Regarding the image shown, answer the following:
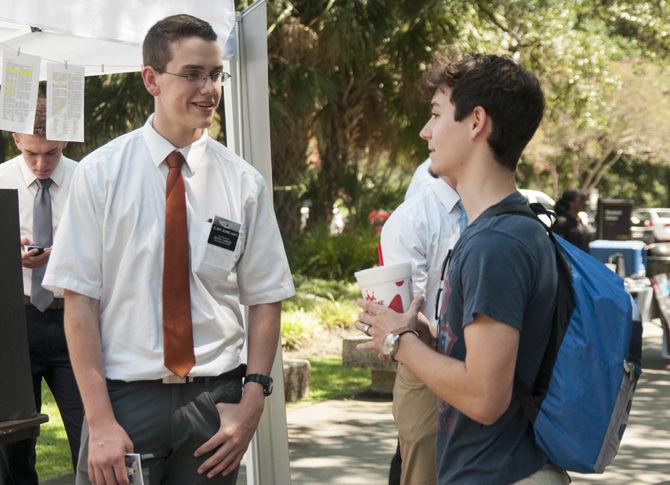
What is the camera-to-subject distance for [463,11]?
1809 cm

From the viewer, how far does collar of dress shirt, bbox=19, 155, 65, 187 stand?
480 centimetres

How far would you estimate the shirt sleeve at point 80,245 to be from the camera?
2938 millimetres

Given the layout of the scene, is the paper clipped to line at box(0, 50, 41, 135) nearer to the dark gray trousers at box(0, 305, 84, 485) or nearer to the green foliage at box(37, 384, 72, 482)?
the dark gray trousers at box(0, 305, 84, 485)

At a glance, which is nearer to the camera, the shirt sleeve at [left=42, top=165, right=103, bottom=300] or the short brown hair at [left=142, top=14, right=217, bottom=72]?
the shirt sleeve at [left=42, top=165, right=103, bottom=300]

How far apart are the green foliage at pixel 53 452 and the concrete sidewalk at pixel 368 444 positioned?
31 cm

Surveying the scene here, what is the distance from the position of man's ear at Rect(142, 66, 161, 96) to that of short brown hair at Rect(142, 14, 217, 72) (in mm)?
15

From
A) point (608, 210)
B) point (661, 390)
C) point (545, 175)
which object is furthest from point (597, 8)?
point (545, 175)

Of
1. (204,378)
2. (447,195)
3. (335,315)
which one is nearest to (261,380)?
(204,378)

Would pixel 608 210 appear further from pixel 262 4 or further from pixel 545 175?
pixel 545 175

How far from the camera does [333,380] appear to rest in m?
10.7

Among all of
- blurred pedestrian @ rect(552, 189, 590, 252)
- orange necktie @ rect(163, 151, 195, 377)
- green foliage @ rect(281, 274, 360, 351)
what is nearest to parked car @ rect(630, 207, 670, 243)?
green foliage @ rect(281, 274, 360, 351)

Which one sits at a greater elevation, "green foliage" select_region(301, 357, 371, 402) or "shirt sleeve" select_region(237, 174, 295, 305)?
"shirt sleeve" select_region(237, 174, 295, 305)

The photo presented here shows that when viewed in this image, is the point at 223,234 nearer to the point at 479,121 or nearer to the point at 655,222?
the point at 479,121

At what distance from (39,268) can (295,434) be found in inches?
157
